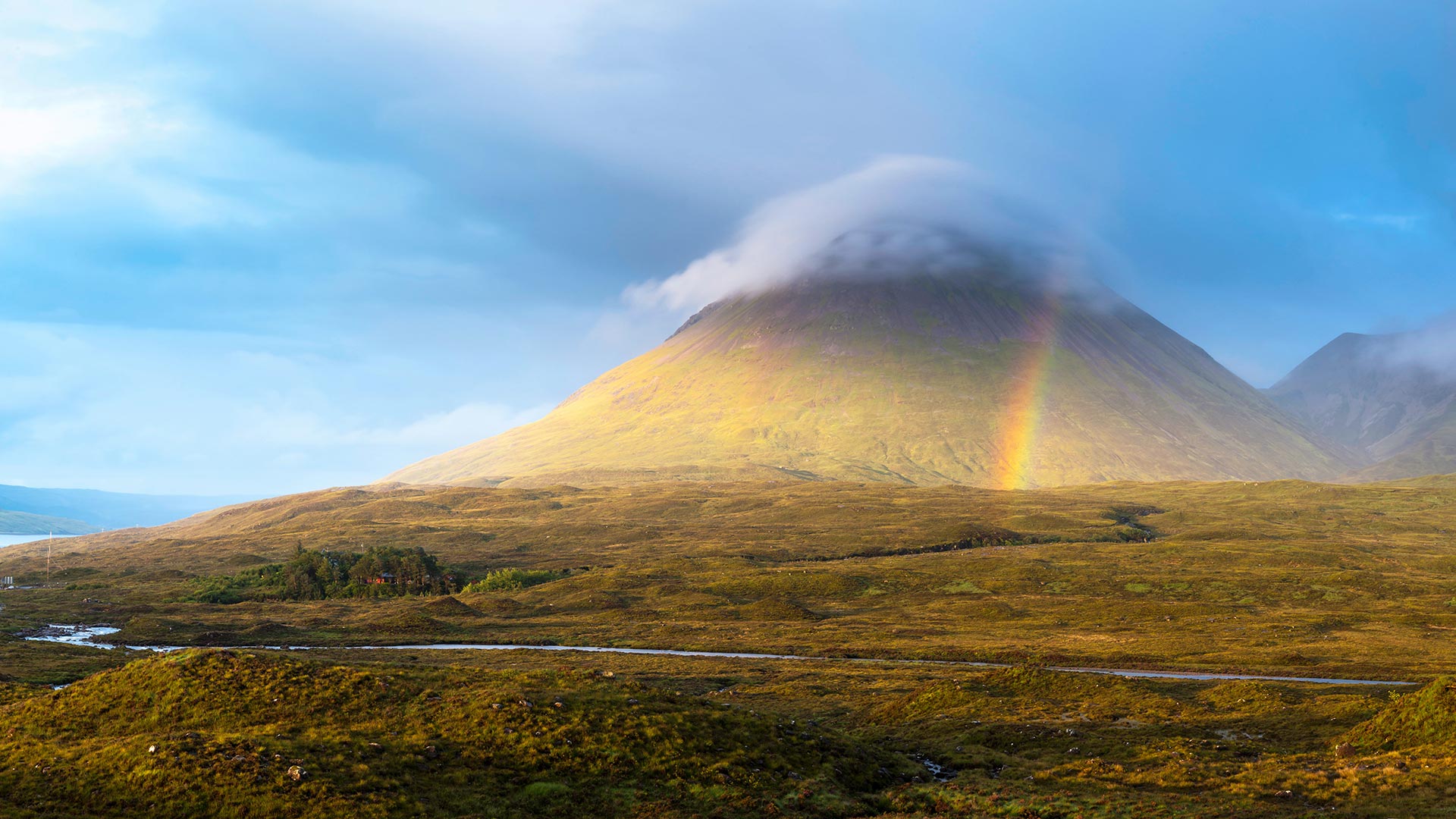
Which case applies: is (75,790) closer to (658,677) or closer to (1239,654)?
(658,677)

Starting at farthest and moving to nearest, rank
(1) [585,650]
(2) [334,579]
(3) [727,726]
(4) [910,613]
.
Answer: (2) [334,579]
(4) [910,613]
(1) [585,650]
(3) [727,726]

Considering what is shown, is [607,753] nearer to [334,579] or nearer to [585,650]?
[585,650]

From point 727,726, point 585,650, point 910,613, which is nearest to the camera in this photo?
point 727,726

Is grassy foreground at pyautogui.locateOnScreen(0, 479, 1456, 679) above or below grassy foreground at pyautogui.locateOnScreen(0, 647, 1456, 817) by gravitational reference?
below

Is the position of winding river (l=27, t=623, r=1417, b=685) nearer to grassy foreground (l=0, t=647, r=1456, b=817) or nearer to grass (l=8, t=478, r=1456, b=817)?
grass (l=8, t=478, r=1456, b=817)

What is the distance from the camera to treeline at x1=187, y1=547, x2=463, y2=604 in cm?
15762

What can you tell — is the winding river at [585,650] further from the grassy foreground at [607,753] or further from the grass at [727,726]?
the grassy foreground at [607,753]

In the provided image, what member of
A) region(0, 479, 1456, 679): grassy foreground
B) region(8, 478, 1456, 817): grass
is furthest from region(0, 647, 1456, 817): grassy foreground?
region(0, 479, 1456, 679): grassy foreground

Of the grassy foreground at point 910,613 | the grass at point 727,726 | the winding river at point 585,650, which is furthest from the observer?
the grassy foreground at point 910,613

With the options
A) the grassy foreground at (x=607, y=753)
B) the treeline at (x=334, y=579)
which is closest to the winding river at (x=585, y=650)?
the grassy foreground at (x=607, y=753)

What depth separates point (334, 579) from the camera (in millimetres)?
163375

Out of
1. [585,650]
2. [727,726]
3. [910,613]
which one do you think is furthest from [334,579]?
[727,726]

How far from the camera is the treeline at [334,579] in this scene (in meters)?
158

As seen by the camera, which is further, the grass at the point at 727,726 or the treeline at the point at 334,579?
the treeline at the point at 334,579
